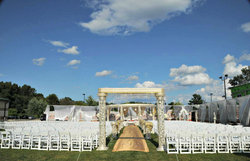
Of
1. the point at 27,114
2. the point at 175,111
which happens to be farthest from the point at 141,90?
the point at 27,114

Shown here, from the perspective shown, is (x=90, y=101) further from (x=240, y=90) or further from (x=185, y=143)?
(x=185, y=143)

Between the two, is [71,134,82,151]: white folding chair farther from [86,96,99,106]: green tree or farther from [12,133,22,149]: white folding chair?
[86,96,99,106]: green tree

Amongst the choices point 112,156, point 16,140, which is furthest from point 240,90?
point 16,140

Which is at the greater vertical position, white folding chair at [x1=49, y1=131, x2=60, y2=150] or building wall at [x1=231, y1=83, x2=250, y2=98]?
building wall at [x1=231, y1=83, x2=250, y2=98]

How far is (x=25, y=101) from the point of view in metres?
57.9

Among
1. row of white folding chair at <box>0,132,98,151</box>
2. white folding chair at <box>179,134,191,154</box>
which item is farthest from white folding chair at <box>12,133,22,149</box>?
white folding chair at <box>179,134,191,154</box>

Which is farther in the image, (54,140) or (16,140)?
(16,140)

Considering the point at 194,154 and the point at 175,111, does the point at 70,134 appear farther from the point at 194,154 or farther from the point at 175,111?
the point at 175,111

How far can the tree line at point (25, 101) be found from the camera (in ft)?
165

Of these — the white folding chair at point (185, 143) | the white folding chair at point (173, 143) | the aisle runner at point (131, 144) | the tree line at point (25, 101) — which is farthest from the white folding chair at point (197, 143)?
the tree line at point (25, 101)

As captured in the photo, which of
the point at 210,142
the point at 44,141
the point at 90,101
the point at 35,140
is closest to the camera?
the point at 210,142

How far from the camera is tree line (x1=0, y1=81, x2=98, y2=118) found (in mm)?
50350

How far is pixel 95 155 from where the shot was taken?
862 centimetres

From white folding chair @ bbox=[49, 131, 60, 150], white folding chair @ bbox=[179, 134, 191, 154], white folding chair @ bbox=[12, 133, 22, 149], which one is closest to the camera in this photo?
white folding chair @ bbox=[179, 134, 191, 154]
